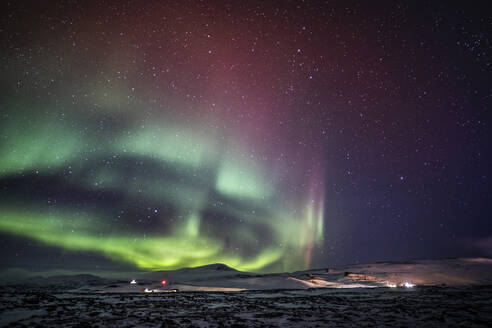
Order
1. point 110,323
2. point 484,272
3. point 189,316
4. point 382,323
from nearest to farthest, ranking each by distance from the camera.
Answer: point 382,323
point 110,323
point 189,316
point 484,272

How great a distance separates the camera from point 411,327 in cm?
1275

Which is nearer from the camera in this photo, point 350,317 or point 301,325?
point 301,325

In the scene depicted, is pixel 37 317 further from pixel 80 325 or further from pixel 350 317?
pixel 350 317

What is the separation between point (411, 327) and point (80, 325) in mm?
14803

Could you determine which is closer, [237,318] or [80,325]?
[80,325]

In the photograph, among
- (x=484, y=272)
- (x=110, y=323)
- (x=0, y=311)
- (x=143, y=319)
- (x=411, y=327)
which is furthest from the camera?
(x=484, y=272)

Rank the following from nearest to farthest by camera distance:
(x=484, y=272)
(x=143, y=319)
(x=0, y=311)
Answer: (x=143, y=319) < (x=0, y=311) < (x=484, y=272)

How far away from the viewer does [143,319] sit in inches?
624

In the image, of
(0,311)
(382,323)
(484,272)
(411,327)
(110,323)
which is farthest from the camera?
(484,272)

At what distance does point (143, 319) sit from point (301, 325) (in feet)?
26.9

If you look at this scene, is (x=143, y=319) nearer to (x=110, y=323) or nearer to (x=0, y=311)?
(x=110, y=323)

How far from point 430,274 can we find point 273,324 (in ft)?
212

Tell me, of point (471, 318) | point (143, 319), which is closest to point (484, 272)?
point (471, 318)

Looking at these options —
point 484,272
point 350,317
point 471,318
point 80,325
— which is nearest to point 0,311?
point 80,325
